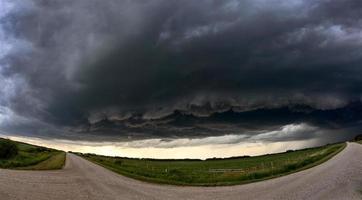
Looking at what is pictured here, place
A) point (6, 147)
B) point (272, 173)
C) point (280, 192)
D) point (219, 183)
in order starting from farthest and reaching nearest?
point (6, 147) → point (272, 173) → point (219, 183) → point (280, 192)

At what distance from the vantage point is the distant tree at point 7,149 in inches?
3478

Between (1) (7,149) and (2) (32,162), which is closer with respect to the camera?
(2) (32,162)

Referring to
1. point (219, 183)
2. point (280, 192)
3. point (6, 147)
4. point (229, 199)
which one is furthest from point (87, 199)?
point (6, 147)

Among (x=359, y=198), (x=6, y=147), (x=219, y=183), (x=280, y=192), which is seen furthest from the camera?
(x=6, y=147)

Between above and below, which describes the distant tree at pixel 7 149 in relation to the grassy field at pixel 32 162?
above

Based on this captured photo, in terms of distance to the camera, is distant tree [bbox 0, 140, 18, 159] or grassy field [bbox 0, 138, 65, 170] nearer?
grassy field [bbox 0, 138, 65, 170]

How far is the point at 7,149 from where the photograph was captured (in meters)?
90.6

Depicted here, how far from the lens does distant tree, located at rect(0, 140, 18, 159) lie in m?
88.3

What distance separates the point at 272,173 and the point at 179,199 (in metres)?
22.7

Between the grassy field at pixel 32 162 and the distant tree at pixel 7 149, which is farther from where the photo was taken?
the distant tree at pixel 7 149

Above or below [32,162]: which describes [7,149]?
above

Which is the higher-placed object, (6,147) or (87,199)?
(6,147)

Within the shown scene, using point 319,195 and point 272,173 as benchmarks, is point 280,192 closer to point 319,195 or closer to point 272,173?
point 319,195

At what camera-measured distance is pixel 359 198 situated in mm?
22562
